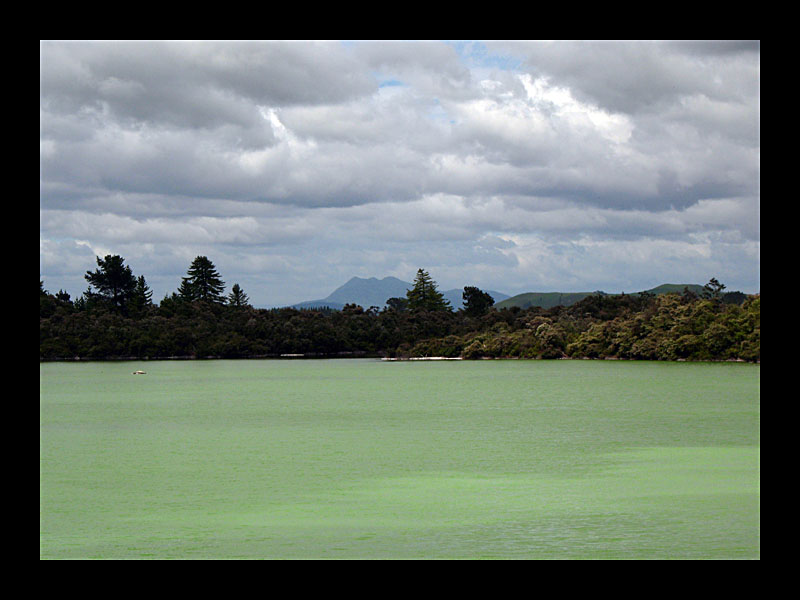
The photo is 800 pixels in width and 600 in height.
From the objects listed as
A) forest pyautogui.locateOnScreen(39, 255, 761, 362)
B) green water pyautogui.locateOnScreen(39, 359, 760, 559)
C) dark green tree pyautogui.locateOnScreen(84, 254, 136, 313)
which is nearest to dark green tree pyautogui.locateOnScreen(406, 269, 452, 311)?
forest pyautogui.locateOnScreen(39, 255, 761, 362)

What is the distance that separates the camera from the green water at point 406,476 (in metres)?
9.59

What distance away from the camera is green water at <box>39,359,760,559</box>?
9.59m

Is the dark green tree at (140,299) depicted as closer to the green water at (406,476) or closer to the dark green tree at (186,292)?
the dark green tree at (186,292)

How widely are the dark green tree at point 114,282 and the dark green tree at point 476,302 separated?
28.5 meters

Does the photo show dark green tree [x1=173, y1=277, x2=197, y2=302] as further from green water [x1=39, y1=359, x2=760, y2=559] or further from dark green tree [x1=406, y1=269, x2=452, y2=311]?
green water [x1=39, y1=359, x2=760, y2=559]

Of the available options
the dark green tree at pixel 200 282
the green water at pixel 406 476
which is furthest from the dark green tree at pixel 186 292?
the green water at pixel 406 476

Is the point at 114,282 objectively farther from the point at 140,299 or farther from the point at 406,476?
the point at 406,476

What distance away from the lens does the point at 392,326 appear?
7862 cm

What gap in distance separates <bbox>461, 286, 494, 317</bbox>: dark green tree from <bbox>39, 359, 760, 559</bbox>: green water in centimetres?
5100

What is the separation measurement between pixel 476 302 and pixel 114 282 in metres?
30.7

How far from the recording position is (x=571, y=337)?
196 feet
